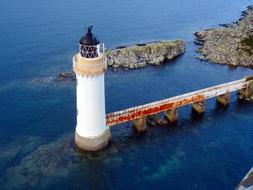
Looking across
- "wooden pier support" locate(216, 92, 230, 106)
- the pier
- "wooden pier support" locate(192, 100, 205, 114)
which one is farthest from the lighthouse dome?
"wooden pier support" locate(216, 92, 230, 106)

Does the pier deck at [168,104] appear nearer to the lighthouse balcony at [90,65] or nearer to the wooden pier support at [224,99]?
the wooden pier support at [224,99]

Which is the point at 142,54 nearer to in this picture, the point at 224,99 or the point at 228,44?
the point at 228,44

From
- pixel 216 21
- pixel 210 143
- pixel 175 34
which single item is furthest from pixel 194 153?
pixel 216 21

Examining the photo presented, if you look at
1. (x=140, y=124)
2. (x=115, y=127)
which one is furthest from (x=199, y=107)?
(x=115, y=127)

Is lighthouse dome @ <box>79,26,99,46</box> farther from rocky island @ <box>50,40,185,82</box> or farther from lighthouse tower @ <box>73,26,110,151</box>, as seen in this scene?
rocky island @ <box>50,40,185,82</box>

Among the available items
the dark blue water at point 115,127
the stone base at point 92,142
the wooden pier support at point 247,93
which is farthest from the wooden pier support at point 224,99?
the stone base at point 92,142

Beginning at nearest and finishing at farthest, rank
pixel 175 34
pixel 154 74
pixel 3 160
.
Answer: pixel 3 160 → pixel 154 74 → pixel 175 34

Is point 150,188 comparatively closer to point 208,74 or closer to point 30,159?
point 30,159
